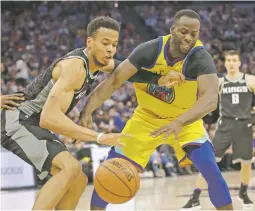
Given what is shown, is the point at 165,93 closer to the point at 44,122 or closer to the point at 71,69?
the point at 71,69

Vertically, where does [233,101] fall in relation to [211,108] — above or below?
below

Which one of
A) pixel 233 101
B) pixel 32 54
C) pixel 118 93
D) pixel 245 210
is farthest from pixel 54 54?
pixel 245 210

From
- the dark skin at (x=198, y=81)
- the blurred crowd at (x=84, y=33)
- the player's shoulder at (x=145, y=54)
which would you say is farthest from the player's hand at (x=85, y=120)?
the blurred crowd at (x=84, y=33)

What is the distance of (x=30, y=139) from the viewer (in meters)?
4.30

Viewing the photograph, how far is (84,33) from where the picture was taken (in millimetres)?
18328

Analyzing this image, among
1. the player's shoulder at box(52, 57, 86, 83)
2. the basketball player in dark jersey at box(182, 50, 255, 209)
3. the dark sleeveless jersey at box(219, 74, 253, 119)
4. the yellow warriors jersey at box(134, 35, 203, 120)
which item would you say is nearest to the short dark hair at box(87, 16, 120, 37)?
the player's shoulder at box(52, 57, 86, 83)

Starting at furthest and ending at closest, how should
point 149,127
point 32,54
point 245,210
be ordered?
point 32,54 < point 245,210 < point 149,127

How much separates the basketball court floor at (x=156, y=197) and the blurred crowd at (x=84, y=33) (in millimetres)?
2487

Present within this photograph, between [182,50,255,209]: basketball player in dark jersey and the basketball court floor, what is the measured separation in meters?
0.69

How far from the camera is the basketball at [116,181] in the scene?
4.41 m

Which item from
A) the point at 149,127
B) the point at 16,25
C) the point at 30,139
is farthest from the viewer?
the point at 16,25

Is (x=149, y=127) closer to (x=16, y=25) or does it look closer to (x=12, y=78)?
(x=12, y=78)

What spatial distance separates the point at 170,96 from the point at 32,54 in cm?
1205

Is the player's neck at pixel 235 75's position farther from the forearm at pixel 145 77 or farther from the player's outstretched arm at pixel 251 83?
the forearm at pixel 145 77
